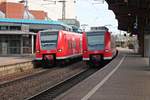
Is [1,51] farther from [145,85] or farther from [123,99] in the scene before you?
[123,99]

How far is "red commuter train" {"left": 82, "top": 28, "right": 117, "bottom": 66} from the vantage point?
3438cm

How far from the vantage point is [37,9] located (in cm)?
13050

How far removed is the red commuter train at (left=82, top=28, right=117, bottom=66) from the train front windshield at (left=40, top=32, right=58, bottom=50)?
2.29 m

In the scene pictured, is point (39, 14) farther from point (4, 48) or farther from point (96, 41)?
point (96, 41)

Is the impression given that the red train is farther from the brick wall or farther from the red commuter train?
the brick wall

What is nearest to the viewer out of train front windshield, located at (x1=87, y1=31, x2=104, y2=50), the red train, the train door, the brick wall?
the red train

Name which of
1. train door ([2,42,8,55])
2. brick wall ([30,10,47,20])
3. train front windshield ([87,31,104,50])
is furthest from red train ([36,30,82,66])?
brick wall ([30,10,47,20])

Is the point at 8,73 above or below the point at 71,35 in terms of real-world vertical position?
A: below

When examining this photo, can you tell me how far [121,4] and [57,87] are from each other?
20111mm

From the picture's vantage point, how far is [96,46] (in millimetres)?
34531

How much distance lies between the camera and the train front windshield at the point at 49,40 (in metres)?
34.3

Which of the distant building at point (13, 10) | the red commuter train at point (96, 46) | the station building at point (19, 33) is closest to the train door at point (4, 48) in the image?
the station building at point (19, 33)

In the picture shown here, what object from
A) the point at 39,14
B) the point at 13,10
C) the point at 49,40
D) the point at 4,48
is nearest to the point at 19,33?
the point at 4,48

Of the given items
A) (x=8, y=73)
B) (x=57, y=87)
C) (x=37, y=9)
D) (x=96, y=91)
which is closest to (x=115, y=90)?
(x=96, y=91)
